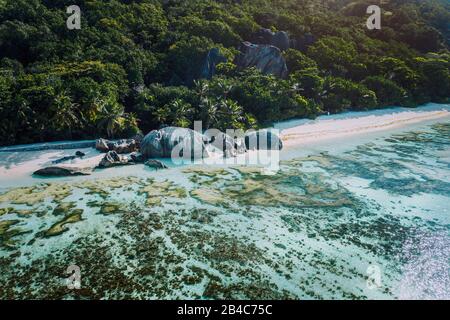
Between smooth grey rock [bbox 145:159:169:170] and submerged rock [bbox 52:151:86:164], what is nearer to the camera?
submerged rock [bbox 52:151:86:164]

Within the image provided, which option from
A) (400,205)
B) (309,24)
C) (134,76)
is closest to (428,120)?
(309,24)

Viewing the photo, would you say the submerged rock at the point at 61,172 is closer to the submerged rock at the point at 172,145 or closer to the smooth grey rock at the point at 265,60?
the submerged rock at the point at 172,145

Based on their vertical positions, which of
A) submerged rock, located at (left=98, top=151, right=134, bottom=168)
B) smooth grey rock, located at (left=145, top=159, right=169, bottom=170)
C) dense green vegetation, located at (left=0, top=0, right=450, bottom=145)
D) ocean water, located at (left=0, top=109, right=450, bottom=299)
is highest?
dense green vegetation, located at (left=0, top=0, right=450, bottom=145)

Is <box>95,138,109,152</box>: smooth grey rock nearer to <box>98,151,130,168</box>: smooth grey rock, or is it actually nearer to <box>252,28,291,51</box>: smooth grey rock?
<box>98,151,130,168</box>: smooth grey rock

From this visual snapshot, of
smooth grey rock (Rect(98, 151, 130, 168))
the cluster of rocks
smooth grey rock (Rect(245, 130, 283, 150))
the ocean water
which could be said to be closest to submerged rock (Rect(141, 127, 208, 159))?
the cluster of rocks

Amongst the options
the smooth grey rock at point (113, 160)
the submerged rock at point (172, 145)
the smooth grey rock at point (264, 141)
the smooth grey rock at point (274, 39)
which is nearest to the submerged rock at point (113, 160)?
the smooth grey rock at point (113, 160)

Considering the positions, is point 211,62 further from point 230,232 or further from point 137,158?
point 230,232
